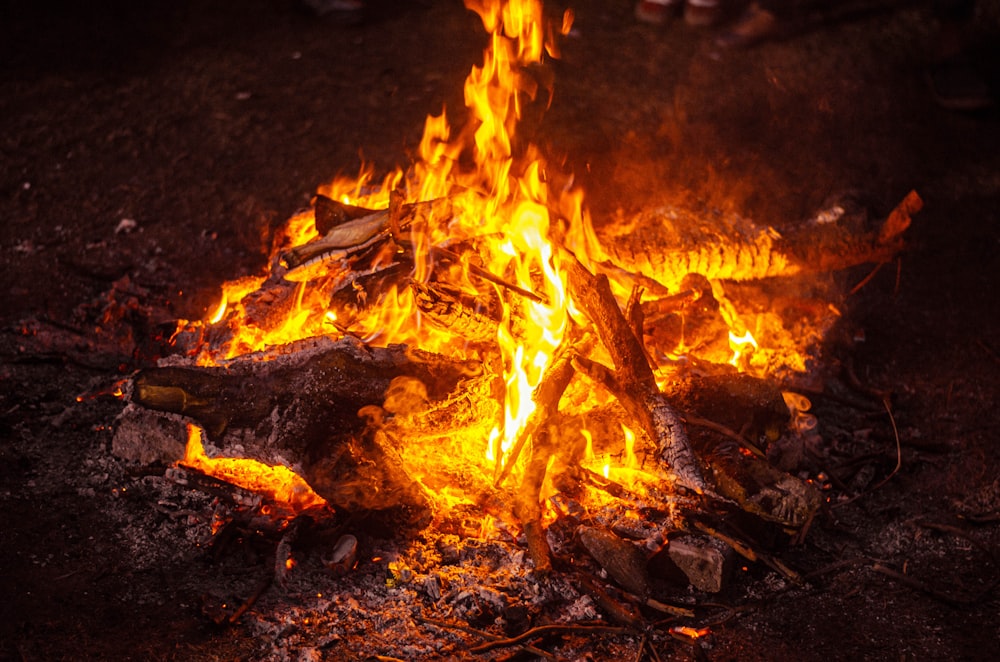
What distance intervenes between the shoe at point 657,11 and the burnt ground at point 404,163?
22cm

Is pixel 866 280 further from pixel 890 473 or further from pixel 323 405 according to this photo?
pixel 323 405

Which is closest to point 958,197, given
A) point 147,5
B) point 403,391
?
point 403,391

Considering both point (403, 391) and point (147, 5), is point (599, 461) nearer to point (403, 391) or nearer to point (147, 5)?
point (403, 391)

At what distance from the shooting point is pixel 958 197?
5.63m

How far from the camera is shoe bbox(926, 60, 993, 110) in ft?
21.3

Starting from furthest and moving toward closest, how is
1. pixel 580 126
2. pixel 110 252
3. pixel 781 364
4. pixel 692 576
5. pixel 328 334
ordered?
1. pixel 580 126
2. pixel 110 252
3. pixel 781 364
4. pixel 328 334
5. pixel 692 576

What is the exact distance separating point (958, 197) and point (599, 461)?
379 cm

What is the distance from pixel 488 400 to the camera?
11.5 feet

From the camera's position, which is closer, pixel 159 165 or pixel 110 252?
pixel 110 252

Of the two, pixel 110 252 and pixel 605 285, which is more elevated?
pixel 605 285

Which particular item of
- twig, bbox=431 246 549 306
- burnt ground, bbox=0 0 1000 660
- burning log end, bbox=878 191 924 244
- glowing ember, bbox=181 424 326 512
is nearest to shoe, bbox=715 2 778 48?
burnt ground, bbox=0 0 1000 660

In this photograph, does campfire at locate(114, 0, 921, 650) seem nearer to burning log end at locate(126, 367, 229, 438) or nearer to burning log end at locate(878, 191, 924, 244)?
burning log end at locate(126, 367, 229, 438)

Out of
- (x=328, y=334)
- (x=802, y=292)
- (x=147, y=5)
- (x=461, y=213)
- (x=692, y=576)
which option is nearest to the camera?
(x=692, y=576)

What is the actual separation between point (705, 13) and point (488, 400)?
6010 mm
